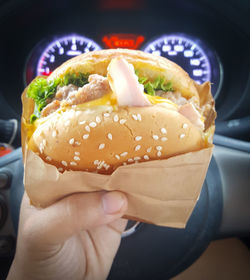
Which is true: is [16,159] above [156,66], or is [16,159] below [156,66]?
below

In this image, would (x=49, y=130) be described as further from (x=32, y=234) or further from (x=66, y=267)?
(x=66, y=267)

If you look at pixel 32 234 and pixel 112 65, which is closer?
pixel 112 65

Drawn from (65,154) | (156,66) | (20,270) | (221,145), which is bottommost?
(20,270)

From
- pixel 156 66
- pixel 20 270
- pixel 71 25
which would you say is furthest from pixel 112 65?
pixel 71 25

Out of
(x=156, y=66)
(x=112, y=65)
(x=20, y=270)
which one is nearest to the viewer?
(x=112, y=65)

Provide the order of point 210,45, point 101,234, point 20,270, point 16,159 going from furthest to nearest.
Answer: point 210,45
point 16,159
point 101,234
point 20,270

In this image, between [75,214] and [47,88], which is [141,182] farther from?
[47,88]

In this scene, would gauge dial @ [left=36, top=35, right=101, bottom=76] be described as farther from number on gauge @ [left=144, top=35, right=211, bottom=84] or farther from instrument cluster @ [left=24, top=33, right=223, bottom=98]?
number on gauge @ [left=144, top=35, right=211, bottom=84]

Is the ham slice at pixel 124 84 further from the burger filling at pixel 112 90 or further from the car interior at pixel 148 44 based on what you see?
the car interior at pixel 148 44
